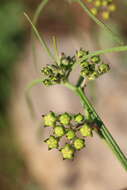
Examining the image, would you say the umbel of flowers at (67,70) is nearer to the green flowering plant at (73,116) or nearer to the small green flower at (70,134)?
the green flowering plant at (73,116)

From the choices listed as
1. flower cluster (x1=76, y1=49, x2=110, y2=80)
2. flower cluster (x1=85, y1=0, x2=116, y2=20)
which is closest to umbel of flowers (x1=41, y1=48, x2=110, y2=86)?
flower cluster (x1=76, y1=49, x2=110, y2=80)

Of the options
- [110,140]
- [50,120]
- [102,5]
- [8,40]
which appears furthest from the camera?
[8,40]

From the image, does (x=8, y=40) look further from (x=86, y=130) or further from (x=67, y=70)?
(x=86, y=130)

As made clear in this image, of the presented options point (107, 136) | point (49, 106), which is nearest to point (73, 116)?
point (107, 136)

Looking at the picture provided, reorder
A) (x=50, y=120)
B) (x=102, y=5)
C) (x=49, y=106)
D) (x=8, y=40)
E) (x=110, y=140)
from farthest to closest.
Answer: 1. (x=49, y=106)
2. (x=8, y=40)
3. (x=102, y=5)
4. (x=50, y=120)
5. (x=110, y=140)

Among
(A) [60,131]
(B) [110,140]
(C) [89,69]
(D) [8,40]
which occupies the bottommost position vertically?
(B) [110,140]

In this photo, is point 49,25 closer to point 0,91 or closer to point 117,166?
point 0,91
